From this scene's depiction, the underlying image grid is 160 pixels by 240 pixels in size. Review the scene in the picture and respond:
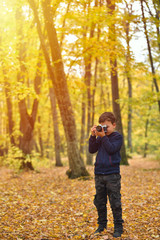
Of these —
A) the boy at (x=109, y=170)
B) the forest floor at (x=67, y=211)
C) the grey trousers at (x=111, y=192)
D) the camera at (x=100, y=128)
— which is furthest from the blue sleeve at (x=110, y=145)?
the forest floor at (x=67, y=211)

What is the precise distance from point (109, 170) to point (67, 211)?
243 cm

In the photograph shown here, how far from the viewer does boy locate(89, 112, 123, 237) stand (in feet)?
12.3

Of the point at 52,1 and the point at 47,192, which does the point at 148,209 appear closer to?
the point at 47,192

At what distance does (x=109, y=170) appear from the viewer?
375cm

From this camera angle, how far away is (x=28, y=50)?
1341 centimetres

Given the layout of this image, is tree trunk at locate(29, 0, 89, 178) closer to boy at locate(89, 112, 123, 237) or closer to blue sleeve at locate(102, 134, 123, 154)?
boy at locate(89, 112, 123, 237)

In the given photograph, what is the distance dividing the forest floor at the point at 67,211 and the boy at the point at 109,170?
14.9 inches

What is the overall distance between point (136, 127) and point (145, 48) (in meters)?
14.1

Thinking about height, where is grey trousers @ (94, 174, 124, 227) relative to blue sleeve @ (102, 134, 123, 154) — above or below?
below

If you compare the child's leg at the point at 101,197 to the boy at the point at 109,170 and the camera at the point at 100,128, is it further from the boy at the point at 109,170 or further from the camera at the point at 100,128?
the camera at the point at 100,128

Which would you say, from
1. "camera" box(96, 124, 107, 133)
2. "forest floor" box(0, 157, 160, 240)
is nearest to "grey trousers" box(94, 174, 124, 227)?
"forest floor" box(0, 157, 160, 240)

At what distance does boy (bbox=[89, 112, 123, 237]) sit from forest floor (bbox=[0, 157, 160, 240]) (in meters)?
0.38

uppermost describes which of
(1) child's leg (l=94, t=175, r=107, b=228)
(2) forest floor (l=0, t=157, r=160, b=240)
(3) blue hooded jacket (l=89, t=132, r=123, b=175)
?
(3) blue hooded jacket (l=89, t=132, r=123, b=175)

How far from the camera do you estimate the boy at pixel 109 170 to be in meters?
3.74
